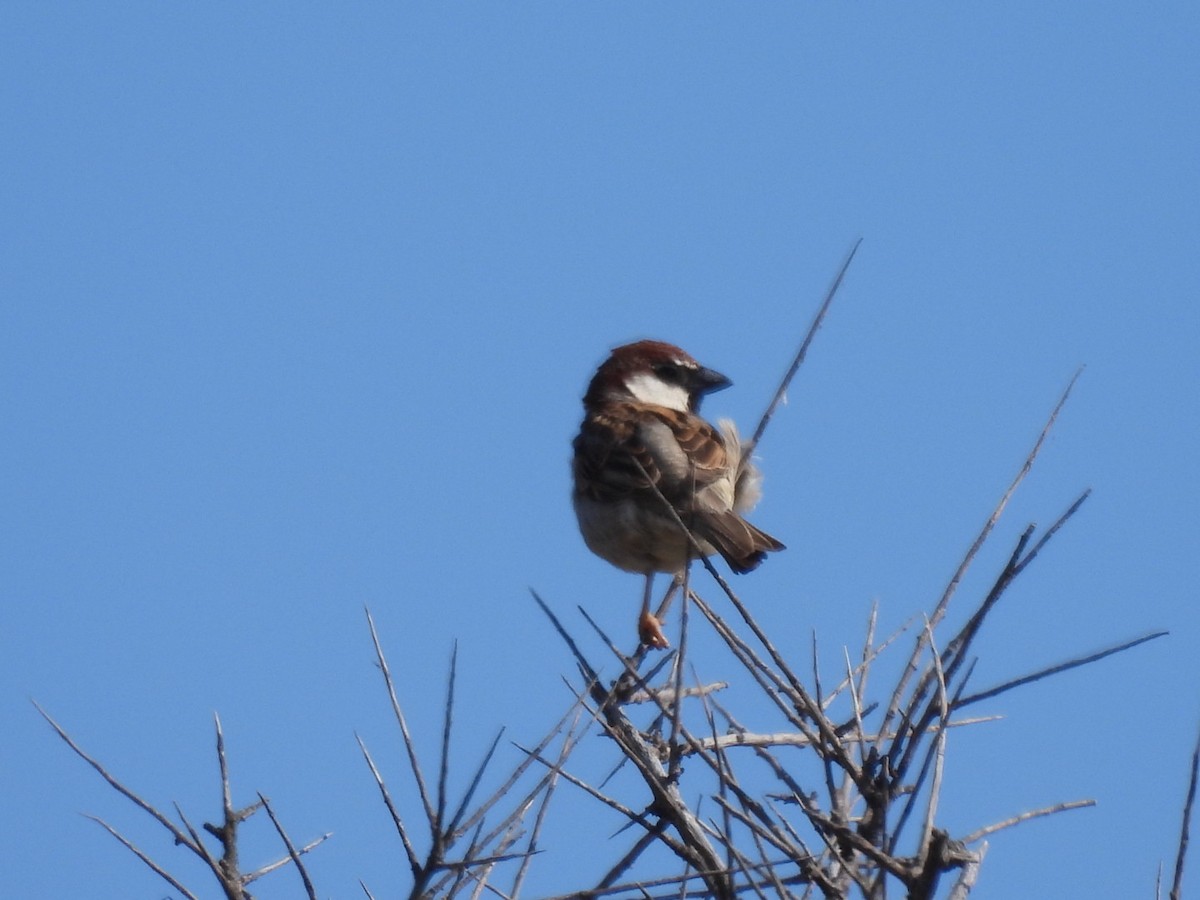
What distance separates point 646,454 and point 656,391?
51.7 inches

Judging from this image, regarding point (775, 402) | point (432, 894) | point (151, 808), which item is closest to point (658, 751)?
point (775, 402)

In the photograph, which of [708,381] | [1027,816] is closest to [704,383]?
[708,381]

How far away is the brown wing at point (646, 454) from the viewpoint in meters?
6.19

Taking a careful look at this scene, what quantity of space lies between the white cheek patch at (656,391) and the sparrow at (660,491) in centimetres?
38

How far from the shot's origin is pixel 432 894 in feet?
10.2

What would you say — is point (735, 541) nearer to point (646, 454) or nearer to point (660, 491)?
point (660, 491)

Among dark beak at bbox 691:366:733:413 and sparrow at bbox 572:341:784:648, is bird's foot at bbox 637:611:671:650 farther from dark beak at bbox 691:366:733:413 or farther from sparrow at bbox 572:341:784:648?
dark beak at bbox 691:366:733:413

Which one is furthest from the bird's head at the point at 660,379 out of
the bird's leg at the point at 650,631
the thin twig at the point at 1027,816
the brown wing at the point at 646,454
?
the thin twig at the point at 1027,816

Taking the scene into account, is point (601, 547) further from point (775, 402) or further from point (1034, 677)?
point (1034, 677)

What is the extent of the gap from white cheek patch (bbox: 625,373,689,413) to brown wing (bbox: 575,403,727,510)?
25.5 inches

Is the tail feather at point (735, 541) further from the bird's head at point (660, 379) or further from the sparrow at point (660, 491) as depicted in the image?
the bird's head at point (660, 379)

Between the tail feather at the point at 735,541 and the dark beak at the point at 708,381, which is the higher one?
the dark beak at the point at 708,381

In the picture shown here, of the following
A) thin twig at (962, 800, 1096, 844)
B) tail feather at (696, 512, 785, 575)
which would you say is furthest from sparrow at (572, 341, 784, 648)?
thin twig at (962, 800, 1096, 844)

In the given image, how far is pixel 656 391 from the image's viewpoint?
7.57m
